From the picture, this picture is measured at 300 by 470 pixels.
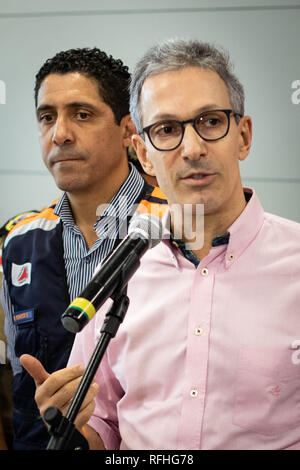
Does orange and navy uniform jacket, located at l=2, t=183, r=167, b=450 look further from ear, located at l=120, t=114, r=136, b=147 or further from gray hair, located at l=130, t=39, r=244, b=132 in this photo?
gray hair, located at l=130, t=39, r=244, b=132

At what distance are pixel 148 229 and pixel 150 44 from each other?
2.74 feet

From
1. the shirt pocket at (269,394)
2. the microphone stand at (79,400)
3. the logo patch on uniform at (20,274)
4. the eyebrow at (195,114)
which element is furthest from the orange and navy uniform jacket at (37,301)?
the microphone stand at (79,400)

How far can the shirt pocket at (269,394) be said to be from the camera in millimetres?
937

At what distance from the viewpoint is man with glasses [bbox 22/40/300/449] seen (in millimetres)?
951

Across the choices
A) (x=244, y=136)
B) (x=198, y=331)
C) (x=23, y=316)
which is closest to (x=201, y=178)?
(x=244, y=136)

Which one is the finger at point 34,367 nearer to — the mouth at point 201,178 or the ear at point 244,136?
the mouth at point 201,178

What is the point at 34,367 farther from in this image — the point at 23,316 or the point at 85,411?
the point at 23,316

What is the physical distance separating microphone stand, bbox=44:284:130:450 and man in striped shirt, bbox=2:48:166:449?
657 mm

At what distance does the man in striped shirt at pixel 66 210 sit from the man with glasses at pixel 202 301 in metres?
0.30

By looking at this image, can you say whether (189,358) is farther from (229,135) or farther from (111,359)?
(229,135)

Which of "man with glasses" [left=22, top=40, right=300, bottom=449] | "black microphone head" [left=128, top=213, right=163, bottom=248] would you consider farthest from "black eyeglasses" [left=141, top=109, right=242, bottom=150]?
"black microphone head" [left=128, top=213, right=163, bottom=248]

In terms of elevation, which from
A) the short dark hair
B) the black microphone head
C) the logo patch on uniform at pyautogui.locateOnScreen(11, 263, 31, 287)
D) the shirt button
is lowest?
the logo patch on uniform at pyautogui.locateOnScreen(11, 263, 31, 287)

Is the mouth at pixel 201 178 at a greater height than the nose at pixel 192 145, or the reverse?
the nose at pixel 192 145

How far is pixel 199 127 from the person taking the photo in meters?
1.01
